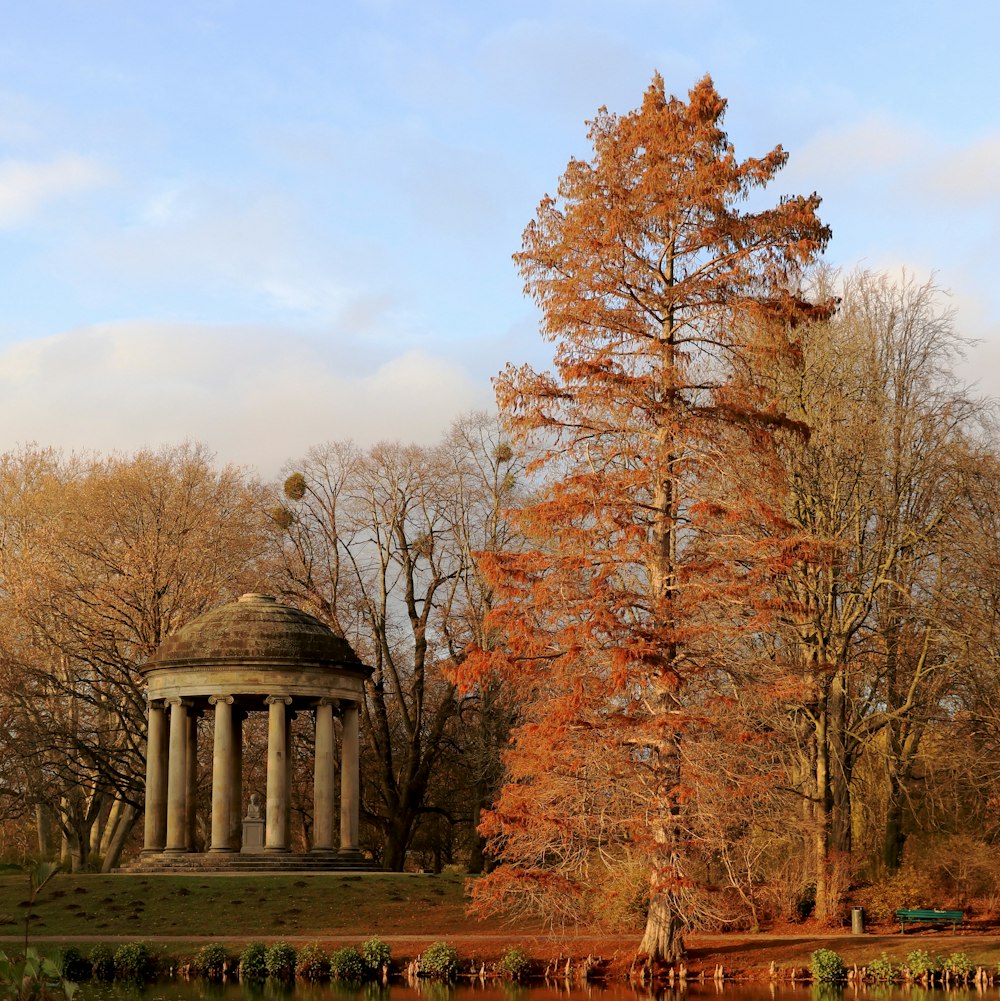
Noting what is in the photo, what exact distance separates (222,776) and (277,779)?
1.58 metres

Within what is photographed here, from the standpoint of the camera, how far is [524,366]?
2694 cm

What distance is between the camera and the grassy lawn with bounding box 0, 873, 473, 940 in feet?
104

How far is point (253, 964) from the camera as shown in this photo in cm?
2636

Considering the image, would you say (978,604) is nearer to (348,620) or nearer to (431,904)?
(431,904)

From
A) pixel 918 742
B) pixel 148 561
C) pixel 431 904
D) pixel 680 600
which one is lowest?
pixel 431 904

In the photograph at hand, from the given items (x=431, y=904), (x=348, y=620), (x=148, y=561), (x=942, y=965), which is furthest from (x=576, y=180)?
(x=348, y=620)

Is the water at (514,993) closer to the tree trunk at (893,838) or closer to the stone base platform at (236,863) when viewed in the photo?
the tree trunk at (893,838)

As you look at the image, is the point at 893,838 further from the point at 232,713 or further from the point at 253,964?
the point at 232,713

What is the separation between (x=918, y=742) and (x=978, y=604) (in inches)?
167

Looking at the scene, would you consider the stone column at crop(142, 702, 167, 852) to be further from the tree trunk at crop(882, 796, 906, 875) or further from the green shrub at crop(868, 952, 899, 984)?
the green shrub at crop(868, 952, 899, 984)

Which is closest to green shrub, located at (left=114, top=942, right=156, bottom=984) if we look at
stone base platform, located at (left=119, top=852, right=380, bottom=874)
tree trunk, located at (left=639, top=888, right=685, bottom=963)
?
tree trunk, located at (left=639, top=888, right=685, bottom=963)

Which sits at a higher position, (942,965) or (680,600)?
(680,600)

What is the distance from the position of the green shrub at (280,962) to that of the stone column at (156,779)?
15203 mm

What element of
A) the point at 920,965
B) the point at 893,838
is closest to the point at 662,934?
the point at 920,965
